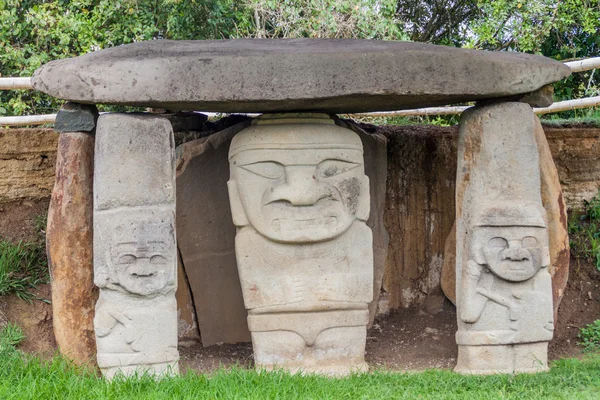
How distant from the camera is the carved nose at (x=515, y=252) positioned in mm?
4742

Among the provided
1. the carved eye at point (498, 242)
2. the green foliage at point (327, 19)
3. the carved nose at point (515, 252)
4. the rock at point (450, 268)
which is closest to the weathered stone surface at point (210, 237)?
the rock at point (450, 268)

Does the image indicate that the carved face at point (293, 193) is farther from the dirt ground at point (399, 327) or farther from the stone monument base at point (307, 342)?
the dirt ground at point (399, 327)

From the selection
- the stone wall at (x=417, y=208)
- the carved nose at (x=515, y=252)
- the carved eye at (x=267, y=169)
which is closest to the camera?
the carved nose at (x=515, y=252)

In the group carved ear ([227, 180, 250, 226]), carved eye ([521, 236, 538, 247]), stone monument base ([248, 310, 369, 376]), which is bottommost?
stone monument base ([248, 310, 369, 376])

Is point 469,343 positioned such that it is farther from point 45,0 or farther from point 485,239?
point 45,0

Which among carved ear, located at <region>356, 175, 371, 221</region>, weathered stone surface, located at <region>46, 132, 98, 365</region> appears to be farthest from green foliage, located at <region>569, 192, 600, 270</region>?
weathered stone surface, located at <region>46, 132, 98, 365</region>

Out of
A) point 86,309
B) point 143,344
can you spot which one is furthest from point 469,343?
point 86,309

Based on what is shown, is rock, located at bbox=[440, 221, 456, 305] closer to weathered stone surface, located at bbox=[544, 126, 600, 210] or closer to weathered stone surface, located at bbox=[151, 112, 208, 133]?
weathered stone surface, located at bbox=[544, 126, 600, 210]

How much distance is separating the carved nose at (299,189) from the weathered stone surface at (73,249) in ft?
3.66

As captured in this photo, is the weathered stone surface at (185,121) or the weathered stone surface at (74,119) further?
the weathered stone surface at (185,121)

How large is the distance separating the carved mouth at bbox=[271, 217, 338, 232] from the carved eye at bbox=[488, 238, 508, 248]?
3.10ft

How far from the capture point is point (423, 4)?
13.7 metres

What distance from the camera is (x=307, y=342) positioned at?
15.8ft

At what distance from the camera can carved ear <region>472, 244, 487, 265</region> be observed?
4.79 metres
